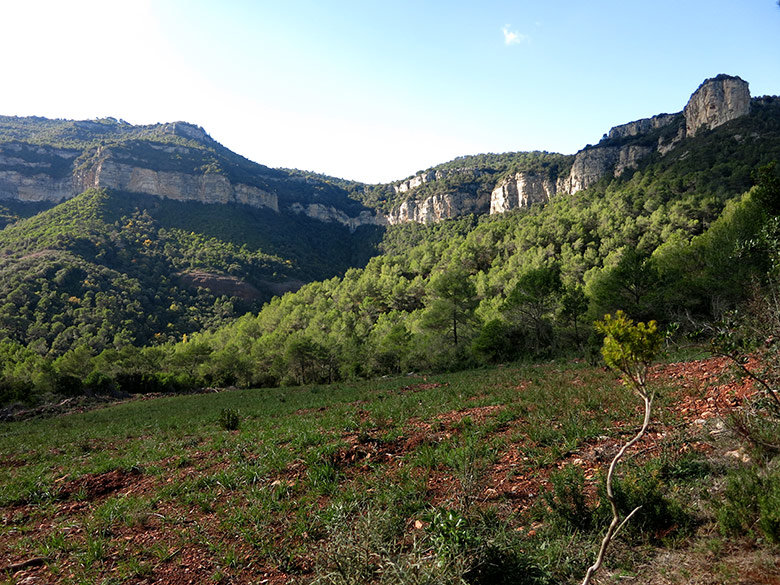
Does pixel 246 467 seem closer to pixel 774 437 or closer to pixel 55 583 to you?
pixel 55 583

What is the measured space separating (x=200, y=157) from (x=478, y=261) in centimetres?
15371

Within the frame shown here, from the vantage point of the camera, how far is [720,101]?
80750 mm

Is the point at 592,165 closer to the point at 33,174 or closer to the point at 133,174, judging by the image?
the point at 133,174

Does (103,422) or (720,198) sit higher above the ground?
(720,198)

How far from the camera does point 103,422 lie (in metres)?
20.3

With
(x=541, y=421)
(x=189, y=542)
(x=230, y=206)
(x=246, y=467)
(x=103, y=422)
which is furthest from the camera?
(x=230, y=206)

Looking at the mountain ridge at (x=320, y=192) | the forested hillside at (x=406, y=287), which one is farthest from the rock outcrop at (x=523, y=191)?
the forested hillside at (x=406, y=287)

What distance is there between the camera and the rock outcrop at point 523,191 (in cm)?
11831

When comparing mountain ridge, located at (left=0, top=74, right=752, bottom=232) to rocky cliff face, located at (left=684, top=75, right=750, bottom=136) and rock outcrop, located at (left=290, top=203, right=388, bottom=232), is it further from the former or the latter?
rock outcrop, located at (left=290, top=203, right=388, bottom=232)

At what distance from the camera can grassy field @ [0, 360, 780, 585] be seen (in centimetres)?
320

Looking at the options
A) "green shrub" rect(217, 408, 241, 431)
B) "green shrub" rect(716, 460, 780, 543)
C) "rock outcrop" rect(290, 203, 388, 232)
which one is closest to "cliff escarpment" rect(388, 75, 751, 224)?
"rock outcrop" rect(290, 203, 388, 232)

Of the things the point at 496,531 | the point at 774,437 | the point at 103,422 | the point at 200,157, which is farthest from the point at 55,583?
the point at 200,157

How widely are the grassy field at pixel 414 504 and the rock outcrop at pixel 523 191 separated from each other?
Result: 123m

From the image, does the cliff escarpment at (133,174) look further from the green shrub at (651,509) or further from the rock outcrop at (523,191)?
the green shrub at (651,509)
